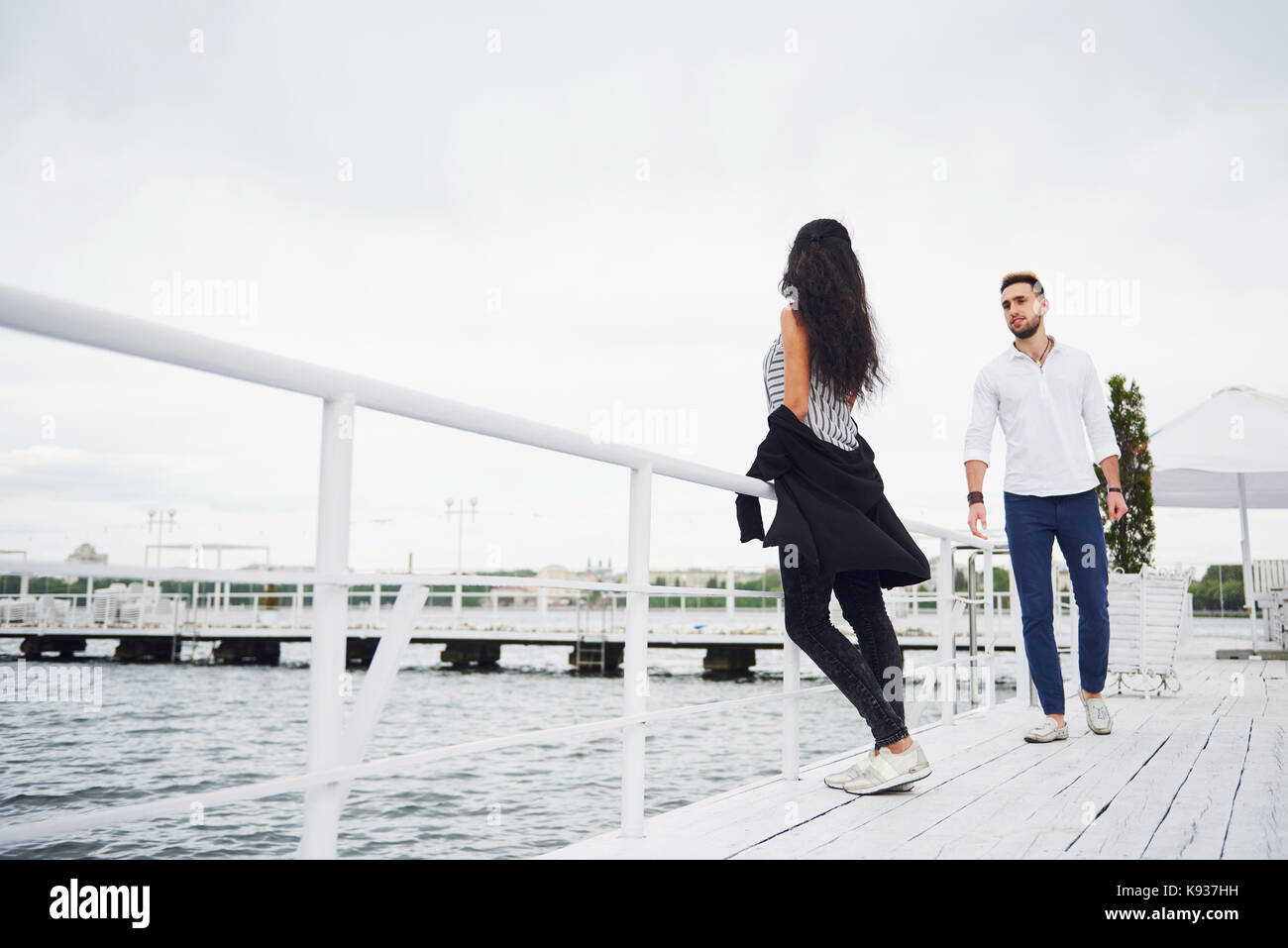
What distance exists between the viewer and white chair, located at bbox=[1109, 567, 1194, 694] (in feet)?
14.0

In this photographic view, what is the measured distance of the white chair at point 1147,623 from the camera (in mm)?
4262

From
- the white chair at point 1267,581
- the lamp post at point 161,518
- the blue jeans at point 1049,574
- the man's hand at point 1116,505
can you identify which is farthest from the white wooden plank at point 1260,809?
the lamp post at point 161,518

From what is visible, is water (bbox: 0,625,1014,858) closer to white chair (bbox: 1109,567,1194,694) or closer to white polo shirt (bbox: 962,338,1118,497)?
white polo shirt (bbox: 962,338,1118,497)

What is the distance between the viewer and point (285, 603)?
23.3 metres

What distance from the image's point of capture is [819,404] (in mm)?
1928

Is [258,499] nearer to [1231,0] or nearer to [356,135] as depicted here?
[356,135]

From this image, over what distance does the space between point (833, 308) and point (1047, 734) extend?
168 centimetres

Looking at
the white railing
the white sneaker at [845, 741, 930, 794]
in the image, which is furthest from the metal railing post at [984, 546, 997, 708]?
the white railing

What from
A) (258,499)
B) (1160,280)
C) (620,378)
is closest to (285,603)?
(258,499)

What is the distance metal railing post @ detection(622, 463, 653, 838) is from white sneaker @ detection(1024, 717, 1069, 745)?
170 centimetres

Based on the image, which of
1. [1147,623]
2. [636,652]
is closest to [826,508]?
[636,652]

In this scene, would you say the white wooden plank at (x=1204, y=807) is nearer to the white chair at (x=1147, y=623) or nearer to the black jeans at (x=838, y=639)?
the black jeans at (x=838, y=639)
